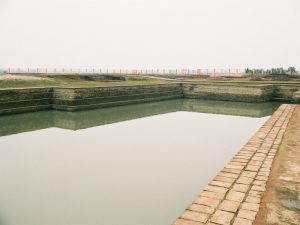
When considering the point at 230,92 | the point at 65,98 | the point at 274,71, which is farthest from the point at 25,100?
the point at 274,71

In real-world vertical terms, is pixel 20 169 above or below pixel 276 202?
below

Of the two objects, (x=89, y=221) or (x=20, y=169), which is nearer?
(x=89, y=221)

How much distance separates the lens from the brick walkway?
116 inches

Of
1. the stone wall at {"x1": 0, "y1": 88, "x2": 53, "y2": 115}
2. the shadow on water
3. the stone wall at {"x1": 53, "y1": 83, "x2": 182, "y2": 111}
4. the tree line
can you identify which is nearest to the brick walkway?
the shadow on water

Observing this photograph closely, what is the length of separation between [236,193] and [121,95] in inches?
557

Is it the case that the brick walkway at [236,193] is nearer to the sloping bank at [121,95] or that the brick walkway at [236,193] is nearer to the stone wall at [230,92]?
the sloping bank at [121,95]

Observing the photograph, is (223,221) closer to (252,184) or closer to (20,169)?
(252,184)

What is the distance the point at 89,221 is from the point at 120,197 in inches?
32.6

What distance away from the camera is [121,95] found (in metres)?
17.3

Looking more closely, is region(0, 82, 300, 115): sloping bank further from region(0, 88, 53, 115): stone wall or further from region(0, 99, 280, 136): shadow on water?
region(0, 99, 280, 136): shadow on water

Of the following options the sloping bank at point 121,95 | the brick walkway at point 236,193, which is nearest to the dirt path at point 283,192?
the brick walkway at point 236,193

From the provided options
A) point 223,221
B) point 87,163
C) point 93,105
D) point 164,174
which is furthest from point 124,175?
point 93,105

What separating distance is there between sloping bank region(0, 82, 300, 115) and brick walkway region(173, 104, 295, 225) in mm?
10696

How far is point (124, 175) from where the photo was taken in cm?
557
